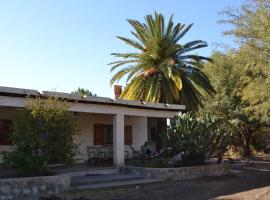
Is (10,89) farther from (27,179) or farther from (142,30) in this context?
(142,30)

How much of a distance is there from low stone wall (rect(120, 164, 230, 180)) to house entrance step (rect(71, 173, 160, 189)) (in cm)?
35

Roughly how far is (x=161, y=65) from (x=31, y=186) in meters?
12.5

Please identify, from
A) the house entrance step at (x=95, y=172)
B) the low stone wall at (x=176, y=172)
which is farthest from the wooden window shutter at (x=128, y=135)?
the house entrance step at (x=95, y=172)

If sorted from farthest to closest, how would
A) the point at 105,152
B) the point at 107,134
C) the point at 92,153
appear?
the point at 107,134 → the point at 105,152 → the point at 92,153

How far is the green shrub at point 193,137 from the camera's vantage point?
1978cm

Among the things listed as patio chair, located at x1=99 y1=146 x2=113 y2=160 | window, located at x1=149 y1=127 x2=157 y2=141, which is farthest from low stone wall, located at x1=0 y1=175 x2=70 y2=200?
window, located at x1=149 y1=127 x2=157 y2=141

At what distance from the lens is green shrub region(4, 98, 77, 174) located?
14602 mm

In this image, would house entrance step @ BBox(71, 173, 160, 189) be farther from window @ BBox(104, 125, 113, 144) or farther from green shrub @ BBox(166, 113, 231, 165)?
window @ BBox(104, 125, 113, 144)

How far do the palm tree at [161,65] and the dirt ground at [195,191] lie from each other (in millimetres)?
7014

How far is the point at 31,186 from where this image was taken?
1407 centimetres

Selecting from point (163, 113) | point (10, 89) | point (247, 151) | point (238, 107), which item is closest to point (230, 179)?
point (163, 113)

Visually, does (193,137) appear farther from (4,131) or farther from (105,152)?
(4,131)

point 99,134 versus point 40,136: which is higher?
point 99,134

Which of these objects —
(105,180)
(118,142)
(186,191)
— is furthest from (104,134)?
(186,191)
